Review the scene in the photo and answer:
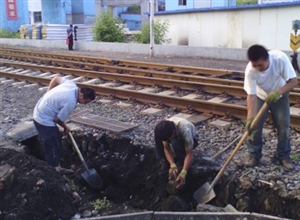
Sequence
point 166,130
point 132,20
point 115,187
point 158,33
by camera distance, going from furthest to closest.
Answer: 1. point 132,20
2. point 158,33
3. point 115,187
4. point 166,130

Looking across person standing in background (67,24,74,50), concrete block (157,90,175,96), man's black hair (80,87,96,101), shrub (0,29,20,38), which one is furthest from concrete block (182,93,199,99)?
shrub (0,29,20,38)

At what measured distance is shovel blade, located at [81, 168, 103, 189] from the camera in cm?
600

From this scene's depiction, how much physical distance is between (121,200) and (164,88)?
4.39 meters

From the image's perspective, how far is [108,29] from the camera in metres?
24.6

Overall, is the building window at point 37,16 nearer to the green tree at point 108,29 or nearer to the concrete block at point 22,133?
the green tree at point 108,29

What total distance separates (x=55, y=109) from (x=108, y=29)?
64.7ft

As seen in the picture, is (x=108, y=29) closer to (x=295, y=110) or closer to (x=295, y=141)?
(x=295, y=110)

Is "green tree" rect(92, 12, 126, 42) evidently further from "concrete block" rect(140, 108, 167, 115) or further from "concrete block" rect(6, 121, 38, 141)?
"concrete block" rect(6, 121, 38, 141)

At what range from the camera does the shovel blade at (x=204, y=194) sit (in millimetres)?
5113

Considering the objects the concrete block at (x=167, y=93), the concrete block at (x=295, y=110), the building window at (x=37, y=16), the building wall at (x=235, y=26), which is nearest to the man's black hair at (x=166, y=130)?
the concrete block at (x=295, y=110)

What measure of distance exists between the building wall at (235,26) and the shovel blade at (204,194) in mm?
13129

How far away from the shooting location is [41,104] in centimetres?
558

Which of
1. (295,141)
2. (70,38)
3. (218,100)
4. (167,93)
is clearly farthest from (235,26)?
(295,141)

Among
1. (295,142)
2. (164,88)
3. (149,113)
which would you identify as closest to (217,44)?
(164,88)
